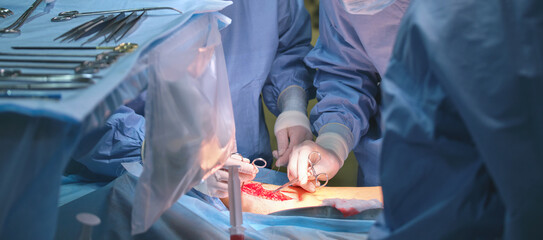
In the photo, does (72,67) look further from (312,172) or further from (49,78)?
(312,172)

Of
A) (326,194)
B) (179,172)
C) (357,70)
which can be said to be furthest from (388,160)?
(357,70)

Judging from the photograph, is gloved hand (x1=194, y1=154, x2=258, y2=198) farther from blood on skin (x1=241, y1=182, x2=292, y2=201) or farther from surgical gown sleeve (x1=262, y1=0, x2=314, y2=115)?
surgical gown sleeve (x1=262, y1=0, x2=314, y2=115)

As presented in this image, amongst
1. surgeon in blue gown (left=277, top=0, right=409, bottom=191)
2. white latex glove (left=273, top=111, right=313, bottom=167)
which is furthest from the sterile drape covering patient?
white latex glove (left=273, top=111, right=313, bottom=167)

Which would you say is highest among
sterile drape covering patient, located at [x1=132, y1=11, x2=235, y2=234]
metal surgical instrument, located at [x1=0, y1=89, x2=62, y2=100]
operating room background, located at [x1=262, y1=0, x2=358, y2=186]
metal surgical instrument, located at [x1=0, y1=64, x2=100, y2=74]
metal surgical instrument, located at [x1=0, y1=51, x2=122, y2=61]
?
metal surgical instrument, located at [x1=0, y1=89, x2=62, y2=100]

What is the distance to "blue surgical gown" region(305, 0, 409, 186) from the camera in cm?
262

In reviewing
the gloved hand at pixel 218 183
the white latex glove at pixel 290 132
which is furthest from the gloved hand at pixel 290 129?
the gloved hand at pixel 218 183

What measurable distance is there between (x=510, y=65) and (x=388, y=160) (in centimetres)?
29

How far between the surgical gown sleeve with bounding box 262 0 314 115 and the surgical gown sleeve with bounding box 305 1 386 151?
0.10 m

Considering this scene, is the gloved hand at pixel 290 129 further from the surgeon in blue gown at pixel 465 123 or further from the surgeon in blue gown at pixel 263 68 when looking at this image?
the surgeon in blue gown at pixel 465 123

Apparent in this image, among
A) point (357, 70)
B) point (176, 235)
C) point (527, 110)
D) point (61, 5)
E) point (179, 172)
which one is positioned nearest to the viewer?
point (527, 110)

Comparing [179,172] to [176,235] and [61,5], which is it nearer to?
[176,235]

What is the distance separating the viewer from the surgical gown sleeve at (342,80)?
2738mm

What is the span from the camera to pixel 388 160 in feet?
3.41

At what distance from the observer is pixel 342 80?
289cm
